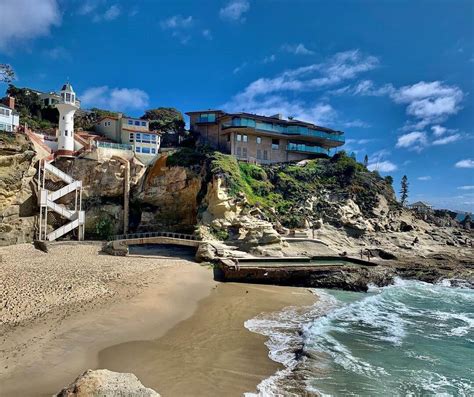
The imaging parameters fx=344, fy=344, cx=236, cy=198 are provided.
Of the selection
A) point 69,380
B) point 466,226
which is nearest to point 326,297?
point 69,380

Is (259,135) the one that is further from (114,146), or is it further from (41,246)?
(41,246)

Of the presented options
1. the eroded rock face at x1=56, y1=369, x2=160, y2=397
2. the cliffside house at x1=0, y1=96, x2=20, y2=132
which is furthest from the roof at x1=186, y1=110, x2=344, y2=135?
the eroded rock face at x1=56, y1=369, x2=160, y2=397

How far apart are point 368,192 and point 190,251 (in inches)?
1236

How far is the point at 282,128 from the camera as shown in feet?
187

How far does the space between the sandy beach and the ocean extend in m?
1.14

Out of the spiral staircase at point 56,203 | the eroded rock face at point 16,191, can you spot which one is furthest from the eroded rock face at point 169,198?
the eroded rock face at point 16,191

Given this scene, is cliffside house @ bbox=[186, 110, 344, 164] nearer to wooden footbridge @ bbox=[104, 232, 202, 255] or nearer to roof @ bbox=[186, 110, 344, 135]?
roof @ bbox=[186, 110, 344, 135]

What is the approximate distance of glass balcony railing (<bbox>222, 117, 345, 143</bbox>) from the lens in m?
51.9

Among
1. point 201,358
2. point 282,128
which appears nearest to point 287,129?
point 282,128

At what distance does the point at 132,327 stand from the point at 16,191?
97.8ft

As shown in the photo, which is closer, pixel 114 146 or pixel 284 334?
pixel 284 334

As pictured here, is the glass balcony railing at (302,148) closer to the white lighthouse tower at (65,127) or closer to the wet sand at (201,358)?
the white lighthouse tower at (65,127)

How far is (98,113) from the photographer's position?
63.7m

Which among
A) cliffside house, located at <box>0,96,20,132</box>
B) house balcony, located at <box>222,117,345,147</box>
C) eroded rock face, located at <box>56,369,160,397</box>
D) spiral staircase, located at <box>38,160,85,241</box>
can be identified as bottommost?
eroded rock face, located at <box>56,369,160,397</box>
